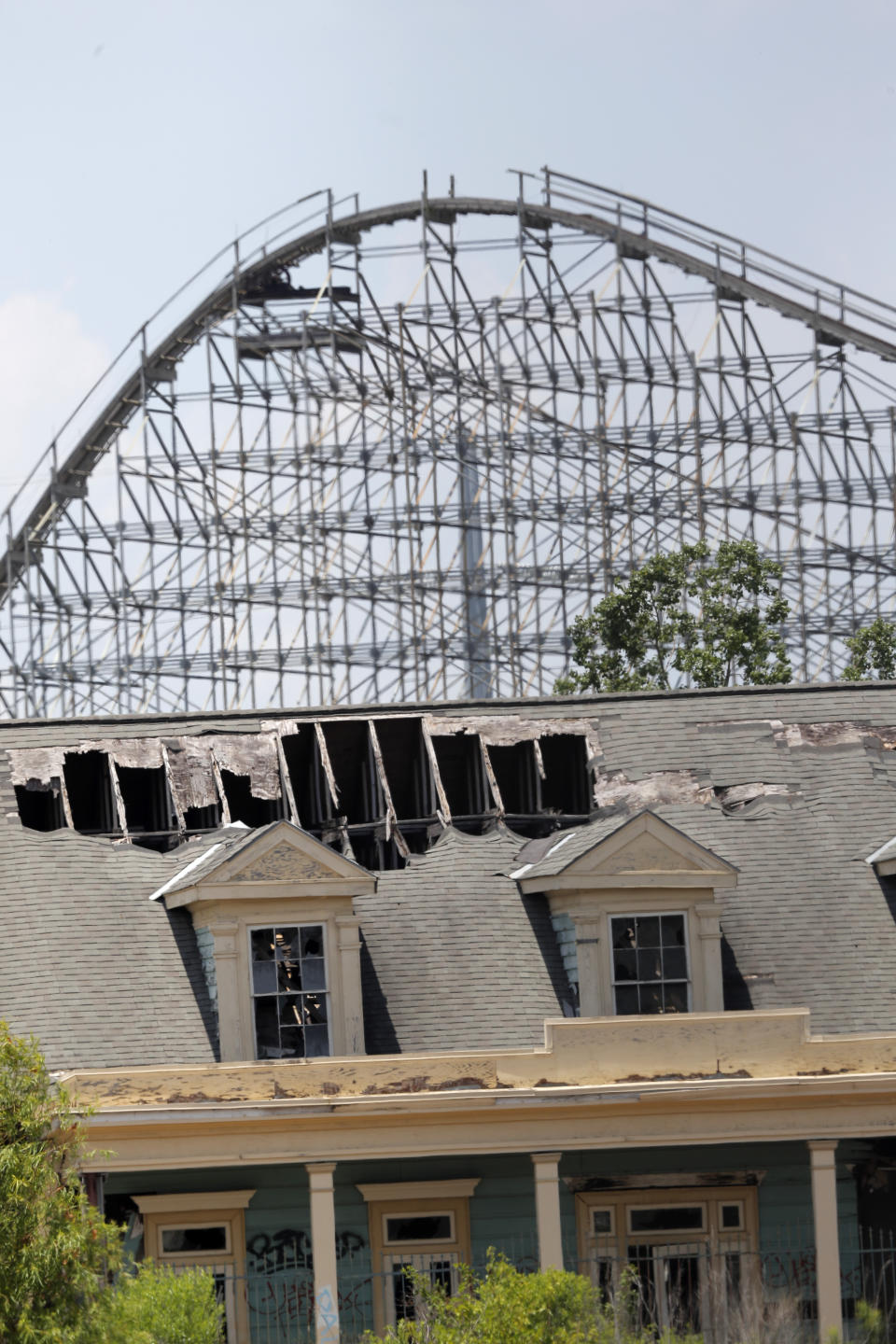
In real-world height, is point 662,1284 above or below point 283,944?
below

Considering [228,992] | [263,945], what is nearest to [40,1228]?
[228,992]

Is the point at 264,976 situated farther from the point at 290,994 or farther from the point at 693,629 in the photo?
the point at 693,629

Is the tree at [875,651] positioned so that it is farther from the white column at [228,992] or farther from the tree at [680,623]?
the white column at [228,992]

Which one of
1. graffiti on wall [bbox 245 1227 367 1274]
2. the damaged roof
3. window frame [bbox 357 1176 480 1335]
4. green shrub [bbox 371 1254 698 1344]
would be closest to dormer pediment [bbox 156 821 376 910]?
the damaged roof

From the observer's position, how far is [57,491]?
42.8 meters

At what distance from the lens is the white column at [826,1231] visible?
1734cm

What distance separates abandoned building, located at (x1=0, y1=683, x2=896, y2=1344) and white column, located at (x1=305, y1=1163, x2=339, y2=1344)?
0.9 inches

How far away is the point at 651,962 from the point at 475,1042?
1765 millimetres

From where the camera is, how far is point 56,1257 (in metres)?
14.3

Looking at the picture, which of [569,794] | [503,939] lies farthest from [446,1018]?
[569,794]

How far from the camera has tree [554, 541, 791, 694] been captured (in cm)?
3681

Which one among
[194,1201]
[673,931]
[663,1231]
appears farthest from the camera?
[673,931]

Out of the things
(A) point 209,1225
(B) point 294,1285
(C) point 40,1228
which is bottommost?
(B) point 294,1285

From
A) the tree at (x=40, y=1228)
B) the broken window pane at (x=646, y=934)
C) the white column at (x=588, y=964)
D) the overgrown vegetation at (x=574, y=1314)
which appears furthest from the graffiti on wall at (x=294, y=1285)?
the broken window pane at (x=646, y=934)
